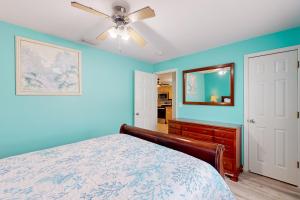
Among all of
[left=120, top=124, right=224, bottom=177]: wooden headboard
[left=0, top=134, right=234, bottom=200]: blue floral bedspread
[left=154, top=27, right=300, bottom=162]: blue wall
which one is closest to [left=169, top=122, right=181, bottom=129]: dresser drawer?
[left=154, top=27, right=300, bottom=162]: blue wall

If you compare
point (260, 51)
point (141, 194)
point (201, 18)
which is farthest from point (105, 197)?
point (260, 51)

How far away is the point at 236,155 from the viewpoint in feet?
7.64

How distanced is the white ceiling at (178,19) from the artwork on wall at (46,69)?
0.91 feet

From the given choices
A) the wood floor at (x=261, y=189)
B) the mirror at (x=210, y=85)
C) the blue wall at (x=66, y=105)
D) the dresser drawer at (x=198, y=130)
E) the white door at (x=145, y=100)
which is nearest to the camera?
the wood floor at (x=261, y=189)

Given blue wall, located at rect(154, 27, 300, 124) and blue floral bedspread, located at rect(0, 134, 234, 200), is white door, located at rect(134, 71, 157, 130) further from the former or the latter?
blue floral bedspread, located at rect(0, 134, 234, 200)

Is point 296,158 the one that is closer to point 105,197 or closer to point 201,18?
point 201,18

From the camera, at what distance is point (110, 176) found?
108 centimetres

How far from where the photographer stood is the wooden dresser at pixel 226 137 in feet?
7.59

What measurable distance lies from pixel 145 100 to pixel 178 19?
7.46ft

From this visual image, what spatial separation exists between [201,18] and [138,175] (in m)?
2.01

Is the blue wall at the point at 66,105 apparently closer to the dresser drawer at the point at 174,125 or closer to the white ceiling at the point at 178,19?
the white ceiling at the point at 178,19

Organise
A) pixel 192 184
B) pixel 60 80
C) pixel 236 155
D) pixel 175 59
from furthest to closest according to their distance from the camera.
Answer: pixel 175 59
pixel 60 80
pixel 236 155
pixel 192 184

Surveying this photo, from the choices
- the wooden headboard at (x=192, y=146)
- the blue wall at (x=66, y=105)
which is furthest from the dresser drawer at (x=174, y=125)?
the wooden headboard at (x=192, y=146)

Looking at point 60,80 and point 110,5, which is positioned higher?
point 110,5
